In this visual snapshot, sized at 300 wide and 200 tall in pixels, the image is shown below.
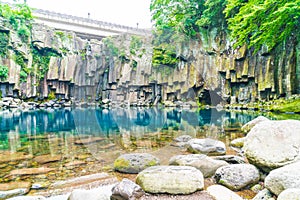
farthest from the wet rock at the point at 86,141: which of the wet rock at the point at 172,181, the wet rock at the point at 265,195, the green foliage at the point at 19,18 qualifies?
the green foliage at the point at 19,18

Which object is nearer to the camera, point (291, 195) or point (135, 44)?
point (291, 195)

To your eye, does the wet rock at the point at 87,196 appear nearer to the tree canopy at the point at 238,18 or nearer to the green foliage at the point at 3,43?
the tree canopy at the point at 238,18

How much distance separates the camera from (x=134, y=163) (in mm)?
4340

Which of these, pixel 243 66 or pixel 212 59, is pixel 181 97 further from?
pixel 243 66

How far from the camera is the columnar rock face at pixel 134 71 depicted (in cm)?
1962

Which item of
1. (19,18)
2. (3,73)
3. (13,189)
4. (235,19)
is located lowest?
(13,189)

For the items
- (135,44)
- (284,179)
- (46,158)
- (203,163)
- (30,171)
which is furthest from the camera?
(135,44)

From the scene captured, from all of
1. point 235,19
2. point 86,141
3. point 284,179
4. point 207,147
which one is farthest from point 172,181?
point 235,19

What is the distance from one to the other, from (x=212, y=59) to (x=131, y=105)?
539 inches

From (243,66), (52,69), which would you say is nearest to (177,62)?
(243,66)

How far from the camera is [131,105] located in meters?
31.5

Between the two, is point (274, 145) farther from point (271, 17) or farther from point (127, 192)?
point (271, 17)

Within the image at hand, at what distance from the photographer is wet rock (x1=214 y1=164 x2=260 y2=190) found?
3.26m

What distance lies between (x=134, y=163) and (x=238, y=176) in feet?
6.50
